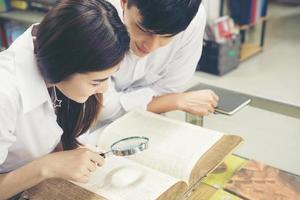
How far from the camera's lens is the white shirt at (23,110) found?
2.45 feet

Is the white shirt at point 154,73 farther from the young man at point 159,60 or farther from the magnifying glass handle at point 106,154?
the magnifying glass handle at point 106,154

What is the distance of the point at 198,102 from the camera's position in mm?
1084

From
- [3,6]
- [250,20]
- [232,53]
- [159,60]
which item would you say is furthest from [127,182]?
[3,6]

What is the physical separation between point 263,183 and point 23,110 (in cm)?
56

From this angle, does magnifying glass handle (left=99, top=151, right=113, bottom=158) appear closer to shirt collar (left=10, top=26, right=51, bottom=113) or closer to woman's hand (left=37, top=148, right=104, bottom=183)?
woman's hand (left=37, top=148, right=104, bottom=183)

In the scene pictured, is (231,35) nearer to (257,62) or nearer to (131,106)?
(257,62)

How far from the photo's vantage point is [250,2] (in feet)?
8.94

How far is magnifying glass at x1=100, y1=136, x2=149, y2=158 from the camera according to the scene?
84 cm

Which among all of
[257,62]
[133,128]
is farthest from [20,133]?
[257,62]

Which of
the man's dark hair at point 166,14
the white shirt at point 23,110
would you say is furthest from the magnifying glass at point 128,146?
the man's dark hair at point 166,14

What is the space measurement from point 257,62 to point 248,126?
1798 mm

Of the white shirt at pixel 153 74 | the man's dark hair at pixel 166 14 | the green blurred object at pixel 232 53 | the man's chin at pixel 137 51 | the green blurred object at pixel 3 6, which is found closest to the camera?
the man's dark hair at pixel 166 14

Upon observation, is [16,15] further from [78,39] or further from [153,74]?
[78,39]

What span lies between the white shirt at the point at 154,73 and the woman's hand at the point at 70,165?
1.10ft
